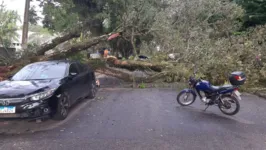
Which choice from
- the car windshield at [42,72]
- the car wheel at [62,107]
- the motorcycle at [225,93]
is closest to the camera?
the car wheel at [62,107]

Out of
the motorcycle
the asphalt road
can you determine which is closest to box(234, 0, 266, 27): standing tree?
the asphalt road

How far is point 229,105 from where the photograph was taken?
6359 mm

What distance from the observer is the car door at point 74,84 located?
255 inches

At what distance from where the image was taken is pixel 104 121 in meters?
5.88

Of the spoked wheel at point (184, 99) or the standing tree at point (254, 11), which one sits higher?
the standing tree at point (254, 11)

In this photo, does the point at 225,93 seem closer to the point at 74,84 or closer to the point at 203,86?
the point at 203,86

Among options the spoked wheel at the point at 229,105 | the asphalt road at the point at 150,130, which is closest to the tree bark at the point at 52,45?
the asphalt road at the point at 150,130

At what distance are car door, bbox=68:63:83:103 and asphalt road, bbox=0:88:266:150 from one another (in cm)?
46

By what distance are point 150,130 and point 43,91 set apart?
8.43 feet

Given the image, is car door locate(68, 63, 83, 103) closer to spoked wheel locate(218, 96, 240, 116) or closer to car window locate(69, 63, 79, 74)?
car window locate(69, 63, 79, 74)

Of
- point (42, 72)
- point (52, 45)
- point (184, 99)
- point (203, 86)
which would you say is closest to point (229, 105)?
point (203, 86)

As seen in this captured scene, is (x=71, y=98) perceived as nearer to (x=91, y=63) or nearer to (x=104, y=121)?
(x=104, y=121)

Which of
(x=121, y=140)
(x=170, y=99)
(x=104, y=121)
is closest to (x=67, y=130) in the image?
(x=104, y=121)

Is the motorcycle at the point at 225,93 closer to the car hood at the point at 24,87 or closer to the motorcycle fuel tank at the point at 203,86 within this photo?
the motorcycle fuel tank at the point at 203,86
